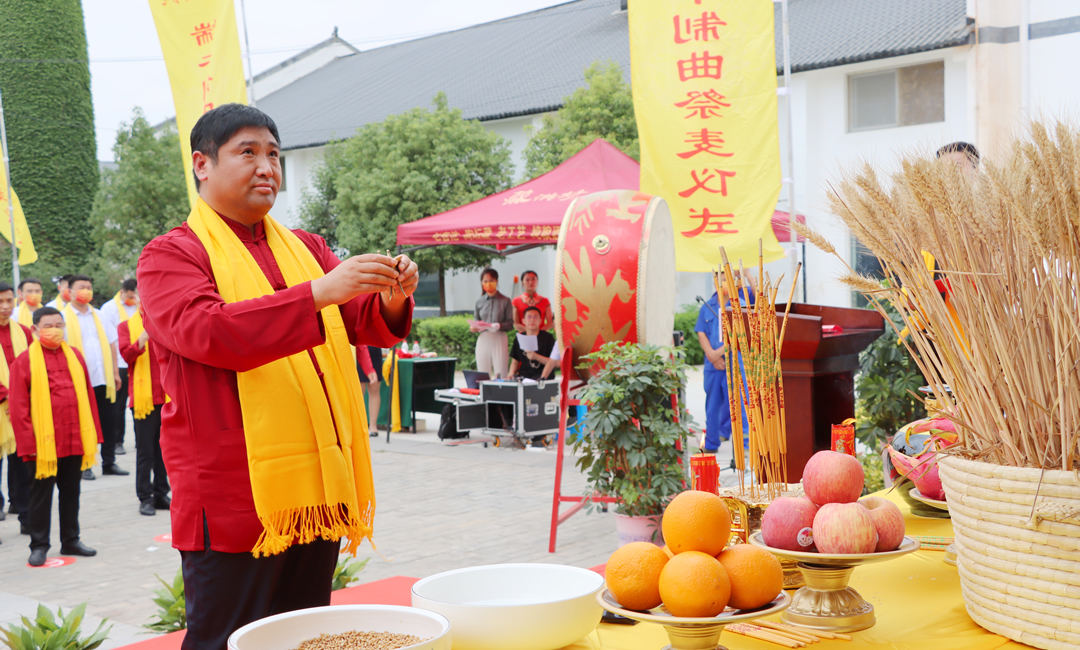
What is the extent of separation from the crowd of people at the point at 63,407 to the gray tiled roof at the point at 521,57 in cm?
1207

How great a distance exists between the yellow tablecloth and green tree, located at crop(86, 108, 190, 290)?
20.4 m

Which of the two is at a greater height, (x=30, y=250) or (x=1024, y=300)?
(x=30, y=250)

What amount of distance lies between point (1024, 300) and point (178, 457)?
1334 mm

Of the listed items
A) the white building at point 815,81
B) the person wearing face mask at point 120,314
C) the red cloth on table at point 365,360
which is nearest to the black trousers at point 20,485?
the person wearing face mask at point 120,314

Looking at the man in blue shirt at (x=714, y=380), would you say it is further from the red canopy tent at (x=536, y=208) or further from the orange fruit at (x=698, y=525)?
the orange fruit at (x=698, y=525)

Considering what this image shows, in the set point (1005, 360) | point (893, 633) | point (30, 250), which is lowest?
point (893, 633)

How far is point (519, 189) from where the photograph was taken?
859cm

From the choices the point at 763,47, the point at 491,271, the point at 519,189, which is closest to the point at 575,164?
the point at 519,189

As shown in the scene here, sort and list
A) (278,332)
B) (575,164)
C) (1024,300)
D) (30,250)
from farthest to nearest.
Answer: (30,250) < (575,164) < (278,332) < (1024,300)

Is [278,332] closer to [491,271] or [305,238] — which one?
[305,238]

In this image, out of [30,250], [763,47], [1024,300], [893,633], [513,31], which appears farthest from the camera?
[513,31]

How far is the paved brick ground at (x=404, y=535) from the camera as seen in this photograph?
13.8ft

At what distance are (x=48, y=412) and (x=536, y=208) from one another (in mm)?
4491

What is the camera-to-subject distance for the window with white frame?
13.8 metres
